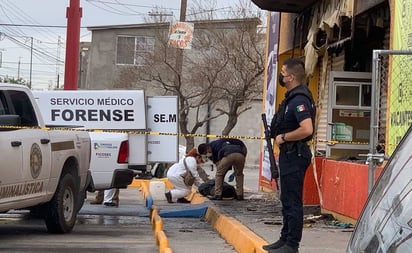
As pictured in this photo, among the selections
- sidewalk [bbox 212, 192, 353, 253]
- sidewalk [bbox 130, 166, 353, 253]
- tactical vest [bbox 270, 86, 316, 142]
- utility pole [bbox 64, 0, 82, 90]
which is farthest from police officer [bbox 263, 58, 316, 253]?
utility pole [bbox 64, 0, 82, 90]

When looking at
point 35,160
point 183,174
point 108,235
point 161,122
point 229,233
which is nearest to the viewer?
point 35,160

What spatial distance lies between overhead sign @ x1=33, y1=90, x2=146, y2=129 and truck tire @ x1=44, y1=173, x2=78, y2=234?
310 centimetres

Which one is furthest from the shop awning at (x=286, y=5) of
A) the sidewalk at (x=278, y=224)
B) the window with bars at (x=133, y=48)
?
the window with bars at (x=133, y=48)

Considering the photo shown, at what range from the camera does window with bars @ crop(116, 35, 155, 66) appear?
3222 centimetres

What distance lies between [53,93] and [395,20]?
7.05 m

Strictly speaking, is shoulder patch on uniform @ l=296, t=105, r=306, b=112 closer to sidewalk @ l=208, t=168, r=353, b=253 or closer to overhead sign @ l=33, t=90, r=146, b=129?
sidewalk @ l=208, t=168, r=353, b=253

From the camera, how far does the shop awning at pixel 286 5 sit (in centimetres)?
1162

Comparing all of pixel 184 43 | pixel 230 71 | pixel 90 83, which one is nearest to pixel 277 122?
pixel 184 43

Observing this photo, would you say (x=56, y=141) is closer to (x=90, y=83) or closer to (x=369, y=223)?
(x=369, y=223)

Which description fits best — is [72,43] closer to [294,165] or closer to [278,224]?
[278,224]

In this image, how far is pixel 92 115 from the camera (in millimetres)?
12945

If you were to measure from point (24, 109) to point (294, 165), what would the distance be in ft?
14.1

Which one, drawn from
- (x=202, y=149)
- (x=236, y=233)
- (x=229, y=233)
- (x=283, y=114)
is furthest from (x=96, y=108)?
(x=283, y=114)

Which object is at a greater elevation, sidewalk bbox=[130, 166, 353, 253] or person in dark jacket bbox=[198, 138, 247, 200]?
person in dark jacket bbox=[198, 138, 247, 200]
